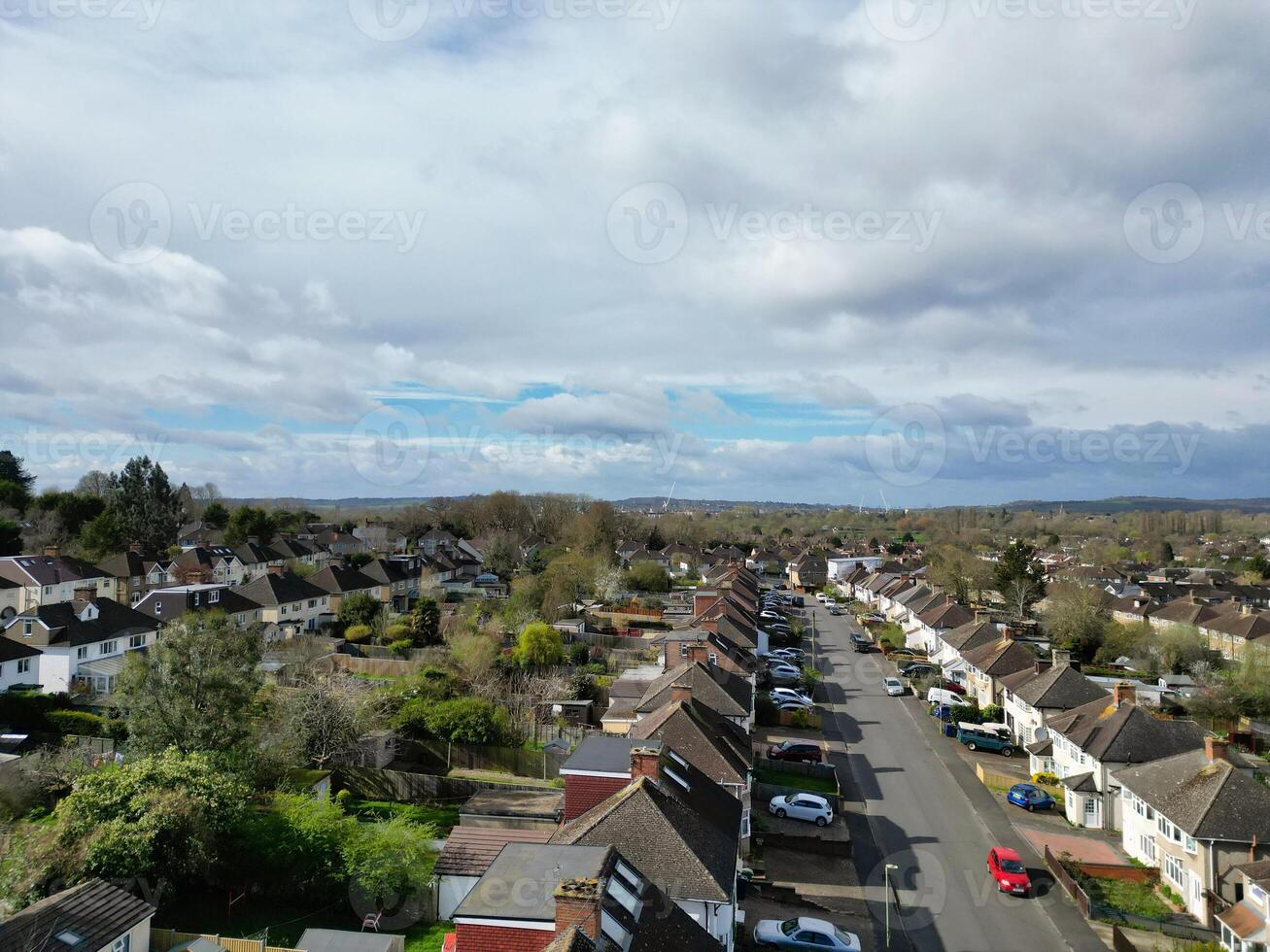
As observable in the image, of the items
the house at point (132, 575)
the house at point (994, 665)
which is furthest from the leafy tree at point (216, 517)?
the house at point (994, 665)

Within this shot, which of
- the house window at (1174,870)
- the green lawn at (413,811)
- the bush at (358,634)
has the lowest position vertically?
the green lawn at (413,811)

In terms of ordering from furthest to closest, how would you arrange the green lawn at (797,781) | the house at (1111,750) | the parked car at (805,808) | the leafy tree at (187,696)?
the green lawn at (797,781) < the house at (1111,750) < the parked car at (805,808) < the leafy tree at (187,696)

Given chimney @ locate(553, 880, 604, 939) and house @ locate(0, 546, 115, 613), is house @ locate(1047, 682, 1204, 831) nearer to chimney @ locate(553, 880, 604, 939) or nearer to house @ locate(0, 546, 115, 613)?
chimney @ locate(553, 880, 604, 939)

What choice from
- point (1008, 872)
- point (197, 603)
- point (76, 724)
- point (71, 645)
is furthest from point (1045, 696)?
point (197, 603)

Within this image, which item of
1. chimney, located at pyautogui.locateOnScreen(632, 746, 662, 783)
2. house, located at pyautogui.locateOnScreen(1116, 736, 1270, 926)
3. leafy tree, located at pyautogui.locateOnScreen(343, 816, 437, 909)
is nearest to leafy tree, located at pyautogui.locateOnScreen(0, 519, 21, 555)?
leafy tree, located at pyautogui.locateOnScreen(343, 816, 437, 909)

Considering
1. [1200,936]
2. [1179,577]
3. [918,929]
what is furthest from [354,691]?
[1179,577]

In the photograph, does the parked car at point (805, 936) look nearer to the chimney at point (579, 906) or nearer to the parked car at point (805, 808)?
the parked car at point (805, 808)
